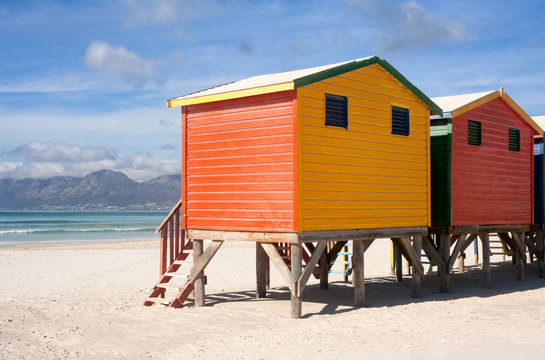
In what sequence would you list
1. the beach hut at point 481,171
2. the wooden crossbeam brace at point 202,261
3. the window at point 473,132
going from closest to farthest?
1. the wooden crossbeam brace at point 202,261
2. the beach hut at point 481,171
3. the window at point 473,132

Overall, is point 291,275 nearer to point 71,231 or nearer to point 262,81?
point 262,81

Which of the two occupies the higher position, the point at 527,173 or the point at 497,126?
the point at 497,126

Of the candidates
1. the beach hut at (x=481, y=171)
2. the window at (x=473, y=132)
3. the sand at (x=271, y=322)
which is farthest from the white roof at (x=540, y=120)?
the window at (x=473, y=132)

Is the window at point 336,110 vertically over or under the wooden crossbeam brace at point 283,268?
over

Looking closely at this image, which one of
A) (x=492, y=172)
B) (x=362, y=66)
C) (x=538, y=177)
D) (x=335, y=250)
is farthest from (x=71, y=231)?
(x=362, y=66)

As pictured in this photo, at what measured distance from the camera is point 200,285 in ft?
46.0

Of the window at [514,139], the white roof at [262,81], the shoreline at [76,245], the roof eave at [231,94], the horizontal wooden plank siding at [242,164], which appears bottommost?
the shoreline at [76,245]

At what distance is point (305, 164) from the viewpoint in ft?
39.7

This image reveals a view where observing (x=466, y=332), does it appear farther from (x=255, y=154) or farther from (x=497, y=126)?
(x=497, y=126)

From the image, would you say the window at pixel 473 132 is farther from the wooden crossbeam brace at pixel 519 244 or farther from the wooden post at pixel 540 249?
the wooden post at pixel 540 249

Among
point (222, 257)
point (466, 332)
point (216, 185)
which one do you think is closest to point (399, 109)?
point (216, 185)

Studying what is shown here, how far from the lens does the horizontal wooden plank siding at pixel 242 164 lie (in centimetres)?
1212

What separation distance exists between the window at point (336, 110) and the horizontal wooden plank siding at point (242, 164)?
39.3 inches

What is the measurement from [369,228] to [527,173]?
25.1 feet
